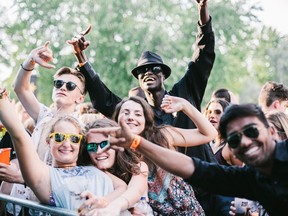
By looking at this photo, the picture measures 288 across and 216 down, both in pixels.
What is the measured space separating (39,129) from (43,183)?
1.28 meters

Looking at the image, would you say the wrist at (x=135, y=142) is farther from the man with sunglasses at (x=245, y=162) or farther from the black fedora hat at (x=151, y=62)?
the black fedora hat at (x=151, y=62)

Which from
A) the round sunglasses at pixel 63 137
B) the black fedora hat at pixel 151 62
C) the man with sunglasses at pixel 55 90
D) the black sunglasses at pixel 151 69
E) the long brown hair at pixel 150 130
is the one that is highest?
the black fedora hat at pixel 151 62

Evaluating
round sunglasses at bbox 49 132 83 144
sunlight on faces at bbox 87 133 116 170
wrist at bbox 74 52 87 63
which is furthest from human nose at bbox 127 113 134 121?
wrist at bbox 74 52 87 63

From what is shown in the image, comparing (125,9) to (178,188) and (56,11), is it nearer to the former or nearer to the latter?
(56,11)

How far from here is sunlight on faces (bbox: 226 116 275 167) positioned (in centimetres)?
312

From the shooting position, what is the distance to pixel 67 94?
5438 millimetres

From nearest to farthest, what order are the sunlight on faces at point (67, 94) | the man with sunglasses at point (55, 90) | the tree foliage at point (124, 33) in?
the man with sunglasses at point (55, 90) < the sunlight on faces at point (67, 94) < the tree foliage at point (124, 33)

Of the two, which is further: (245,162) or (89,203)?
(89,203)

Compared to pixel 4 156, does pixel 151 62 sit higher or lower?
higher

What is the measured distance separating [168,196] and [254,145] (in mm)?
1531

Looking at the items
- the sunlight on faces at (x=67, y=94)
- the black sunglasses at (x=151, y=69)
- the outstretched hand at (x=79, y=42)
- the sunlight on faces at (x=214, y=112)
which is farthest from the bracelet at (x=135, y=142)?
the sunlight on faces at (x=214, y=112)

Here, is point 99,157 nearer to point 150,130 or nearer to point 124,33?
point 150,130

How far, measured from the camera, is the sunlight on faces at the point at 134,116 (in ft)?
15.4

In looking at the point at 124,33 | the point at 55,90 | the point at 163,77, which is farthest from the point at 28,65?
the point at 124,33
